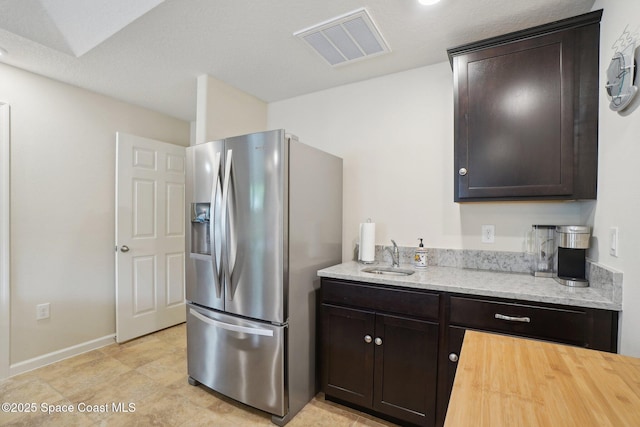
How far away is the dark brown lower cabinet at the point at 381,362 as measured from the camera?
1638mm

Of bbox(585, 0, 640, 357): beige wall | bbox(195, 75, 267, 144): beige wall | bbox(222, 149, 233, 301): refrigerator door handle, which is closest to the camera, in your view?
bbox(585, 0, 640, 357): beige wall

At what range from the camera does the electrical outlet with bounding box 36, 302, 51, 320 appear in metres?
2.46

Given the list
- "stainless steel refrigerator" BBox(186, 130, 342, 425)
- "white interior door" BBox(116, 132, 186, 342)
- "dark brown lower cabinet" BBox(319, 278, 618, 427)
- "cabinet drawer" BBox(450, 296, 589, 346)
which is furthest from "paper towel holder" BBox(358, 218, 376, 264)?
"white interior door" BBox(116, 132, 186, 342)

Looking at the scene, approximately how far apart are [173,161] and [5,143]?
133 centimetres

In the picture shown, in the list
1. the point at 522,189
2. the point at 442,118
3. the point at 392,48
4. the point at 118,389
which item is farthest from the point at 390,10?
the point at 118,389

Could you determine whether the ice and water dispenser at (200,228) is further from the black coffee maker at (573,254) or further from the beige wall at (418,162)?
the black coffee maker at (573,254)

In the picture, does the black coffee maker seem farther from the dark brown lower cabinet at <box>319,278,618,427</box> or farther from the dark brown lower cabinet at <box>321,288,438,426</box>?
the dark brown lower cabinet at <box>321,288,438,426</box>

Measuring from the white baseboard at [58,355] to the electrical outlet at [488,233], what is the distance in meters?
3.57

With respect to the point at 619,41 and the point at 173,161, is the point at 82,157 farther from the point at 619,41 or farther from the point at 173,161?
the point at 619,41

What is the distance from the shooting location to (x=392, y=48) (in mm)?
2039

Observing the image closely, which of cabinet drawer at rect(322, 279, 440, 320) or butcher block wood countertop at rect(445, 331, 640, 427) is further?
cabinet drawer at rect(322, 279, 440, 320)

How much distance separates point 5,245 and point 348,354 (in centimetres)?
276

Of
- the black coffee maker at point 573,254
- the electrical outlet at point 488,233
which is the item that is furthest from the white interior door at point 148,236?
the black coffee maker at point 573,254

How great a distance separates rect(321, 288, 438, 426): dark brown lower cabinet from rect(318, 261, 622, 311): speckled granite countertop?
215 millimetres
